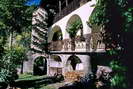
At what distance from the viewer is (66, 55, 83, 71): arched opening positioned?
22.4 metres

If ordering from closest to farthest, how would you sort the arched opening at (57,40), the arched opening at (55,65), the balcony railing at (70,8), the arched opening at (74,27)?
the balcony railing at (70,8), the arched opening at (74,27), the arched opening at (55,65), the arched opening at (57,40)

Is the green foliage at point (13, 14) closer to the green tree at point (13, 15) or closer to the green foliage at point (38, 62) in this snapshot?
the green tree at point (13, 15)

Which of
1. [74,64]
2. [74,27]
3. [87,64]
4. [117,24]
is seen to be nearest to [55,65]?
[74,64]

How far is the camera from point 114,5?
5.82 meters

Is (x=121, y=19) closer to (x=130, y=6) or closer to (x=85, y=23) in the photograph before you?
(x=130, y=6)

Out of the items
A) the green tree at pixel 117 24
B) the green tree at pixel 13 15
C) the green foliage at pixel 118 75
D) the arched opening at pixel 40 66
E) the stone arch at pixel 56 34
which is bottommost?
the arched opening at pixel 40 66

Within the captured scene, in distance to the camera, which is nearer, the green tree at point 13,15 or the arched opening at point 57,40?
the green tree at point 13,15

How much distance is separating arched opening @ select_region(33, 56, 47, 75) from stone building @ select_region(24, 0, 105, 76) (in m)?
0.39

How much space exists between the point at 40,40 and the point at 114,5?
24454 mm

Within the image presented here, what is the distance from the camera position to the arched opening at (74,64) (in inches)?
882

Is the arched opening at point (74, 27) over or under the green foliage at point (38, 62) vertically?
over

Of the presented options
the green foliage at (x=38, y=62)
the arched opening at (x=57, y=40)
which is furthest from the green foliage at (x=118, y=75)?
the green foliage at (x=38, y=62)

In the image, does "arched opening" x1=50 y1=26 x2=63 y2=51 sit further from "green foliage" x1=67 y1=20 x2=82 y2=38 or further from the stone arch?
"green foliage" x1=67 y1=20 x2=82 y2=38

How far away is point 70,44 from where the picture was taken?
2155cm
